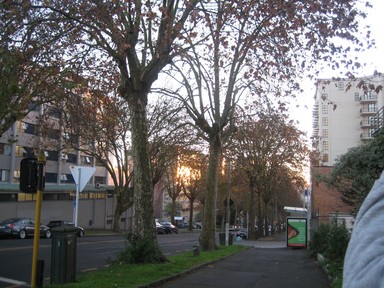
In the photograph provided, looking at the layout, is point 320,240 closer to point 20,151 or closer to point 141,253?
point 141,253

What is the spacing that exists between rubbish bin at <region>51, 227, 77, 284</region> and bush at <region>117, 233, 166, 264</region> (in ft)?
9.98

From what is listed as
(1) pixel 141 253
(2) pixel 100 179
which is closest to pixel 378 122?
(1) pixel 141 253

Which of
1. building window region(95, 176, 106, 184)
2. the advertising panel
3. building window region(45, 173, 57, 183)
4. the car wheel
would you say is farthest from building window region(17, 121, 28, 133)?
the advertising panel

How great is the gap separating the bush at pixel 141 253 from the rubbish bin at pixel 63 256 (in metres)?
3.04

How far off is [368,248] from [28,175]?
919cm

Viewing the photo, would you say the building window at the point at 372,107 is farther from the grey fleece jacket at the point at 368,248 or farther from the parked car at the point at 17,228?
the grey fleece jacket at the point at 368,248

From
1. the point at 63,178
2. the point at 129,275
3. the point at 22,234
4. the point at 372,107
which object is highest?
the point at 372,107

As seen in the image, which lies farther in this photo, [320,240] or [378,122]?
[320,240]

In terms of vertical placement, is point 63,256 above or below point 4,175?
below

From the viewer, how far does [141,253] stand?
13398 mm

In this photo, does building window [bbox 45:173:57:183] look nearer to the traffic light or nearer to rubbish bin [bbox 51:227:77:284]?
rubbish bin [bbox 51:227:77:284]

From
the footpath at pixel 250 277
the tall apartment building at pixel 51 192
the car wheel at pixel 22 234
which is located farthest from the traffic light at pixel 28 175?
the tall apartment building at pixel 51 192

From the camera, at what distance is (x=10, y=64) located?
11523mm

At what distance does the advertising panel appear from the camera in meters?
30.6
